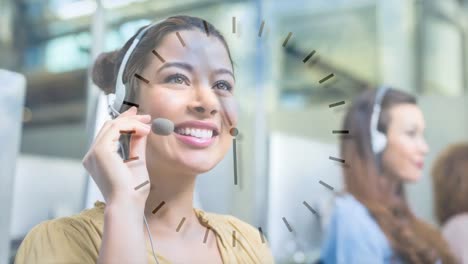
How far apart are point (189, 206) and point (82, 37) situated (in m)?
0.43

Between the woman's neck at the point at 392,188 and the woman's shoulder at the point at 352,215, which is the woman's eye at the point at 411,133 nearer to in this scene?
the woman's neck at the point at 392,188

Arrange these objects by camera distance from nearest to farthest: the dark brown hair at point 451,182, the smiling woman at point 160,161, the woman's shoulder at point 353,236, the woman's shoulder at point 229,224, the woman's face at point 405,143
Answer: the smiling woman at point 160,161
the woman's shoulder at point 229,224
the woman's shoulder at point 353,236
the woman's face at point 405,143
the dark brown hair at point 451,182

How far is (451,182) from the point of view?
1.40 meters

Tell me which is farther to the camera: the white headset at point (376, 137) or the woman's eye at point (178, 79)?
the white headset at point (376, 137)

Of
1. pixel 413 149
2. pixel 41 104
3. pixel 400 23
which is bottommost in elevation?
pixel 413 149

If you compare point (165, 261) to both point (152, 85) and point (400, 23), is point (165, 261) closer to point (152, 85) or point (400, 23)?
point (152, 85)

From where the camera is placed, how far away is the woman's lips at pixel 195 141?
0.52 metres

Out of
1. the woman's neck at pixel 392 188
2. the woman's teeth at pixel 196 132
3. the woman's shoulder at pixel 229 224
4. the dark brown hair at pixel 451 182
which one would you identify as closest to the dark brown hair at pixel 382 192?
the woman's neck at pixel 392 188

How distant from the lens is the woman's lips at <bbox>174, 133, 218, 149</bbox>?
524 mm

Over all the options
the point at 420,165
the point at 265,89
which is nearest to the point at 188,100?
the point at 420,165

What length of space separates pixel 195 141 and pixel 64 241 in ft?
0.52

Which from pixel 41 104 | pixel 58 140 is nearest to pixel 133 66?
pixel 41 104

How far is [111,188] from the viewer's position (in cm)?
47

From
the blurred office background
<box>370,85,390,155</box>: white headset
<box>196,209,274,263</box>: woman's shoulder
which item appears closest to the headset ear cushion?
<box>370,85,390,155</box>: white headset
